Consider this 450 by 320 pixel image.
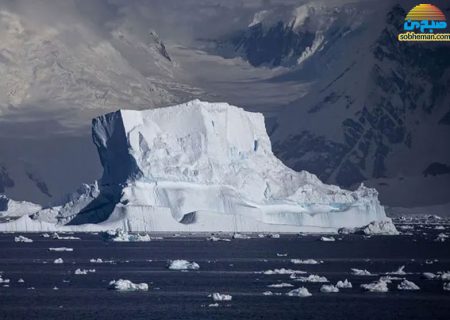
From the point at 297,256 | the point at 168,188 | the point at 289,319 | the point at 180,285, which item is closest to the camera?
the point at 289,319

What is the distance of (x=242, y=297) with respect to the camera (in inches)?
2589

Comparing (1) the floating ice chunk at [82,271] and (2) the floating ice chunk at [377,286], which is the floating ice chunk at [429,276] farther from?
(1) the floating ice chunk at [82,271]

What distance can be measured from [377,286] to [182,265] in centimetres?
1681

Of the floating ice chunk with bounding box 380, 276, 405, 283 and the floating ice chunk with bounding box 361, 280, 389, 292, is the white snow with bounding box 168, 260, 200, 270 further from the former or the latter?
the floating ice chunk with bounding box 361, 280, 389, 292

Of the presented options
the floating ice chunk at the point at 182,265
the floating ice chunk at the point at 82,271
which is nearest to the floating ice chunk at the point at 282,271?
the floating ice chunk at the point at 182,265

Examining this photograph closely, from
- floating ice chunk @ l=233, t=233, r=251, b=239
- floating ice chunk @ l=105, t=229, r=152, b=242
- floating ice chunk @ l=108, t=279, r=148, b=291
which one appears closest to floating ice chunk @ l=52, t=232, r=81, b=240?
floating ice chunk @ l=105, t=229, r=152, b=242

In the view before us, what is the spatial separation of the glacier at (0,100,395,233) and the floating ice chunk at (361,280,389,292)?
38.1 m

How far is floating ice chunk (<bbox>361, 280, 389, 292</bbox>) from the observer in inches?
2697

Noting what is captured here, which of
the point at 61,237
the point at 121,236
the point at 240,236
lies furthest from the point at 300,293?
the point at 61,237

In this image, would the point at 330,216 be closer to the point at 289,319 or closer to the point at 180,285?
the point at 180,285

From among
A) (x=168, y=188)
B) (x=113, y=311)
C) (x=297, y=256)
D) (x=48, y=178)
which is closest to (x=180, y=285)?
(x=113, y=311)

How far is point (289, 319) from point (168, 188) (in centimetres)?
4988

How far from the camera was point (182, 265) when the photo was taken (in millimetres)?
82125

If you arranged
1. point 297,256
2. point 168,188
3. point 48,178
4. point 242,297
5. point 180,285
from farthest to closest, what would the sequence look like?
point 48,178
point 168,188
point 297,256
point 180,285
point 242,297
